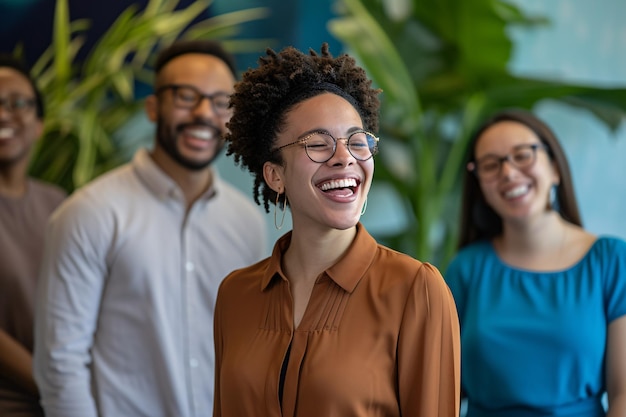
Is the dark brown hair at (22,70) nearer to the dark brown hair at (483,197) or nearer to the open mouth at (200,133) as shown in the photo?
the open mouth at (200,133)

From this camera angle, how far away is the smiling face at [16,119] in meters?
2.70

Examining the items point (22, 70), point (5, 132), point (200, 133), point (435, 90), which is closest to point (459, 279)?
point (200, 133)

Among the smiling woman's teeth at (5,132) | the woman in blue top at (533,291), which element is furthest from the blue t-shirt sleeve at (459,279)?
the smiling woman's teeth at (5,132)

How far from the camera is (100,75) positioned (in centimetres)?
309

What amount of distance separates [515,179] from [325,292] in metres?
0.91

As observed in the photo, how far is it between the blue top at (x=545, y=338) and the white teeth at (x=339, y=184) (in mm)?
808

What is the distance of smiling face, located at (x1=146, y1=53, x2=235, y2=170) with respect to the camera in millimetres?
2256

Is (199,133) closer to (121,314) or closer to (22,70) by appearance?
(121,314)

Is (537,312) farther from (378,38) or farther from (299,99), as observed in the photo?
(378,38)

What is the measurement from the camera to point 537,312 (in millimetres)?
2043

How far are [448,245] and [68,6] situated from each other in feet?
6.27

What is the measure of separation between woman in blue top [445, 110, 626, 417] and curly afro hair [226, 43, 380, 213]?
0.77m

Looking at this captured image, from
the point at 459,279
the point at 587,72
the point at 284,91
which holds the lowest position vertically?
the point at 459,279

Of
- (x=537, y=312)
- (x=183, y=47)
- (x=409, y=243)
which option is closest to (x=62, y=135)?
(x=183, y=47)
